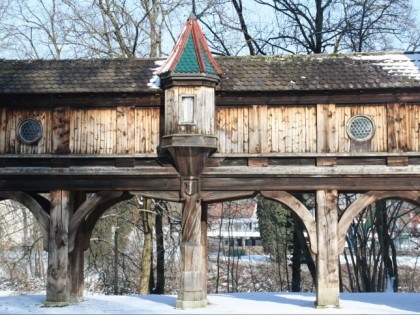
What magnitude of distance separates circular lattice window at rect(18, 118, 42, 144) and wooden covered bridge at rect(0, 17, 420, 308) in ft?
0.08

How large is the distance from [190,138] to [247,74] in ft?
7.70

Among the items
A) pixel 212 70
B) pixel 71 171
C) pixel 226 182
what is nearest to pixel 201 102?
pixel 212 70

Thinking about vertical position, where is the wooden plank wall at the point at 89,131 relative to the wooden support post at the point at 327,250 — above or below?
above

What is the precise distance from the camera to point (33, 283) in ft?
101

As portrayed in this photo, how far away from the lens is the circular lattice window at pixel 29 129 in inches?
618

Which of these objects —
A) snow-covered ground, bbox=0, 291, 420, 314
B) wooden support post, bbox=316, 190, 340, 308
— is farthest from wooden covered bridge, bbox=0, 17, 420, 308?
snow-covered ground, bbox=0, 291, 420, 314

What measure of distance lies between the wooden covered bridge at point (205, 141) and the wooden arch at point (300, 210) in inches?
1.3

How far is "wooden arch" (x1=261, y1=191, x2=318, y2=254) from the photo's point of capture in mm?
14969

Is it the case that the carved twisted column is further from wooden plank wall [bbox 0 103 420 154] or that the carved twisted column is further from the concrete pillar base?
wooden plank wall [bbox 0 103 420 154]

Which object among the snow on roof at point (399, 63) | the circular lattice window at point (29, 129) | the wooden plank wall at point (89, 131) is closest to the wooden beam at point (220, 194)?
the wooden plank wall at point (89, 131)

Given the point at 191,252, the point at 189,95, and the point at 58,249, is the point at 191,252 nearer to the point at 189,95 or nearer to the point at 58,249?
the point at 58,249

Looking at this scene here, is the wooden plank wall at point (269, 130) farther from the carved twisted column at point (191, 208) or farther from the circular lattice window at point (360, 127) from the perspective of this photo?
the circular lattice window at point (360, 127)

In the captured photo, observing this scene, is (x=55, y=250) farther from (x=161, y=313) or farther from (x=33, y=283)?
(x=33, y=283)

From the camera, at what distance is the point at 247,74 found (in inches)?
617
